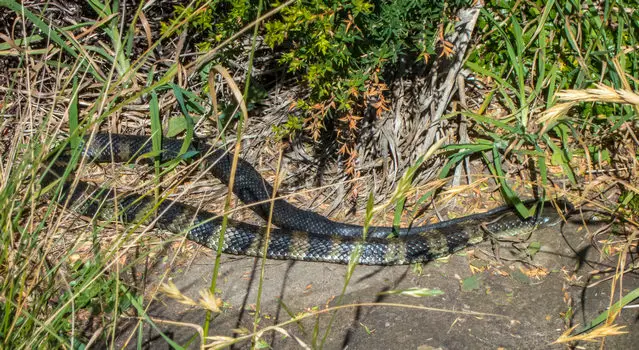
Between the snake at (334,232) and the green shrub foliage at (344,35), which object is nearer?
the green shrub foliage at (344,35)

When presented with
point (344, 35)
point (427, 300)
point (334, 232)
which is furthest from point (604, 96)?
point (334, 232)

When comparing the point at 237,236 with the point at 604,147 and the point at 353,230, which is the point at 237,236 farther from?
the point at 604,147

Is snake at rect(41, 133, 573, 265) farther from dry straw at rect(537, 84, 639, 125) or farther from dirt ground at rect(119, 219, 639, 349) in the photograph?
dry straw at rect(537, 84, 639, 125)

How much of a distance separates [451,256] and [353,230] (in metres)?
0.74

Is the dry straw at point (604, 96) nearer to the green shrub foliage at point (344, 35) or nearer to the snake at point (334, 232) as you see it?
the green shrub foliage at point (344, 35)

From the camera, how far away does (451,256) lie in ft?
16.1

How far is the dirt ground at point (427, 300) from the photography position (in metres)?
Answer: 3.93

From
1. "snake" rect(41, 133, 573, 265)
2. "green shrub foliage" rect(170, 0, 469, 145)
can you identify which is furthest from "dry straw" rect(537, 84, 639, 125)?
"snake" rect(41, 133, 573, 265)

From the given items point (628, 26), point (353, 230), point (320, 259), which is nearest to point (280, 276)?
point (320, 259)

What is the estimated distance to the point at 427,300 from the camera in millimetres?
4301

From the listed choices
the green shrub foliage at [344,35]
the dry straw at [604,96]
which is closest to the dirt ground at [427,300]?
the green shrub foliage at [344,35]

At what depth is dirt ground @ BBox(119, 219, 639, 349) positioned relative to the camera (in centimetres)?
393

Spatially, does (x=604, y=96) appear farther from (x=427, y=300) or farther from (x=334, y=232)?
(x=334, y=232)

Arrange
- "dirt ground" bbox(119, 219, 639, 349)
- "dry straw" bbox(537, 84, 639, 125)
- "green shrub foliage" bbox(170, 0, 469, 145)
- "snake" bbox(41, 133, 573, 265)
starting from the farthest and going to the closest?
"snake" bbox(41, 133, 573, 265) < "green shrub foliage" bbox(170, 0, 469, 145) < "dirt ground" bbox(119, 219, 639, 349) < "dry straw" bbox(537, 84, 639, 125)
